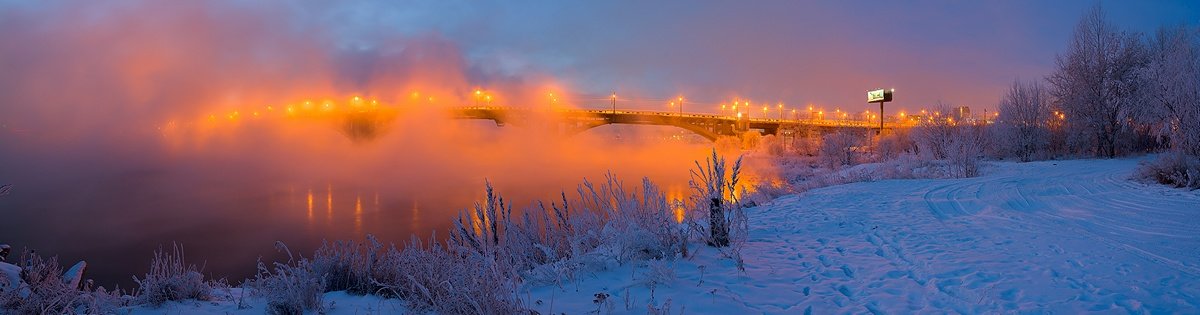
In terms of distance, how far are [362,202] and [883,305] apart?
3059 cm

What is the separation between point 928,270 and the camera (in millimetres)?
6273

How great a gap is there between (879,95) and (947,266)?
244 feet

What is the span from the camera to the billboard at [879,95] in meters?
70.2

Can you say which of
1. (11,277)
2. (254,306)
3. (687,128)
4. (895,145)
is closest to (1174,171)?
(254,306)

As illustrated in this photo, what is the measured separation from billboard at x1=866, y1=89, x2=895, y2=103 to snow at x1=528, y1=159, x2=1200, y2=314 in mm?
64510

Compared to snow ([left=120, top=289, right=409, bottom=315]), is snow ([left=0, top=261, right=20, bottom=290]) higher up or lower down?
higher up

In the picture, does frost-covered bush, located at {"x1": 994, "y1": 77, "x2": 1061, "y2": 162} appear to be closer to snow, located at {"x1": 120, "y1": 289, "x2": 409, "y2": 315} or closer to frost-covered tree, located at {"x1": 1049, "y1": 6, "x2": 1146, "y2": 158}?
frost-covered tree, located at {"x1": 1049, "y1": 6, "x2": 1146, "y2": 158}

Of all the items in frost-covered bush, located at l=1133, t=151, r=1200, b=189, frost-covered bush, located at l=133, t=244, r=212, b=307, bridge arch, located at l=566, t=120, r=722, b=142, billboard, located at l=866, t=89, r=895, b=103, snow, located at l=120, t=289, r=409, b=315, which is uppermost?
billboard, located at l=866, t=89, r=895, b=103

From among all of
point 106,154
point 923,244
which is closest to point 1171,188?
point 923,244

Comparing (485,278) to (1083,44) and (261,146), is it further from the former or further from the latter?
(261,146)

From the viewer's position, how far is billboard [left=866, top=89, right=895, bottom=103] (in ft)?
230

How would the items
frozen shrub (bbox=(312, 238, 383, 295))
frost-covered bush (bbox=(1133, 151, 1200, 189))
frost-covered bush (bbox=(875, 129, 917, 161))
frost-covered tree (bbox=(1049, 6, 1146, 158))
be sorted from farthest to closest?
1. frost-covered bush (bbox=(875, 129, 917, 161))
2. frost-covered tree (bbox=(1049, 6, 1146, 158))
3. frost-covered bush (bbox=(1133, 151, 1200, 189))
4. frozen shrub (bbox=(312, 238, 383, 295))

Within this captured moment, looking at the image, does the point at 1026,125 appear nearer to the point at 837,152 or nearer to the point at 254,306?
the point at 837,152

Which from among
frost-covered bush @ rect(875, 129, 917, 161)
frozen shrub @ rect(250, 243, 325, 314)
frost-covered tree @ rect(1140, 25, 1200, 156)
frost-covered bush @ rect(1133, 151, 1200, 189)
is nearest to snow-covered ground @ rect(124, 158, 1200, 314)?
frozen shrub @ rect(250, 243, 325, 314)
